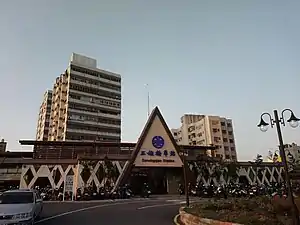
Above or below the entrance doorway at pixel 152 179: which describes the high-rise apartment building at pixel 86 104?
above

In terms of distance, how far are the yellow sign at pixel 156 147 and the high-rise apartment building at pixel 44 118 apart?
53056mm

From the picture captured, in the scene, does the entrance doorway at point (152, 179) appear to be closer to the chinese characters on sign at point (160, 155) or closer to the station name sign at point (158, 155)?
the station name sign at point (158, 155)

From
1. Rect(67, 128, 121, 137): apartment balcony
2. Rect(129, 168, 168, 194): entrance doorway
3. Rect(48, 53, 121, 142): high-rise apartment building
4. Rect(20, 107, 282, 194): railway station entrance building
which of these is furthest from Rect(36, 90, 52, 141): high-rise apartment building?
Rect(129, 168, 168, 194): entrance doorway

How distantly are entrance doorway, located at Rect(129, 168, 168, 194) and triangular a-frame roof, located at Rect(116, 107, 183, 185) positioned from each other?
2871 mm

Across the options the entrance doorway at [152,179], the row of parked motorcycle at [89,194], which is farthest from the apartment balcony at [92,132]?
the row of parked motorcycle at [89,194]

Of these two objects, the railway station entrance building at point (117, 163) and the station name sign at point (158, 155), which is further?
the station name sign at point (158, 155)

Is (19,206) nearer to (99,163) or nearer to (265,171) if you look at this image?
(99,163)

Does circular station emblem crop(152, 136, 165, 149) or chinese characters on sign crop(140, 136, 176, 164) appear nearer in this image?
chinese characters on sign crop(140, 136, 176, 164)

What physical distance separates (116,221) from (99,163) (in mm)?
21575

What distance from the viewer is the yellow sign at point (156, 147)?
35188mm

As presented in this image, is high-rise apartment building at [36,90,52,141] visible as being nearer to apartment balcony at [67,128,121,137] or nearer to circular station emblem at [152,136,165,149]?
apartment balcony at [67,128,121,137]

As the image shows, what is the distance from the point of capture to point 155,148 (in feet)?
118

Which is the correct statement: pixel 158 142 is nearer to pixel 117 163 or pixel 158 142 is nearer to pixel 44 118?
pixel 117 163

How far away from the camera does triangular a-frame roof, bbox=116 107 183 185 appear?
34.9m
